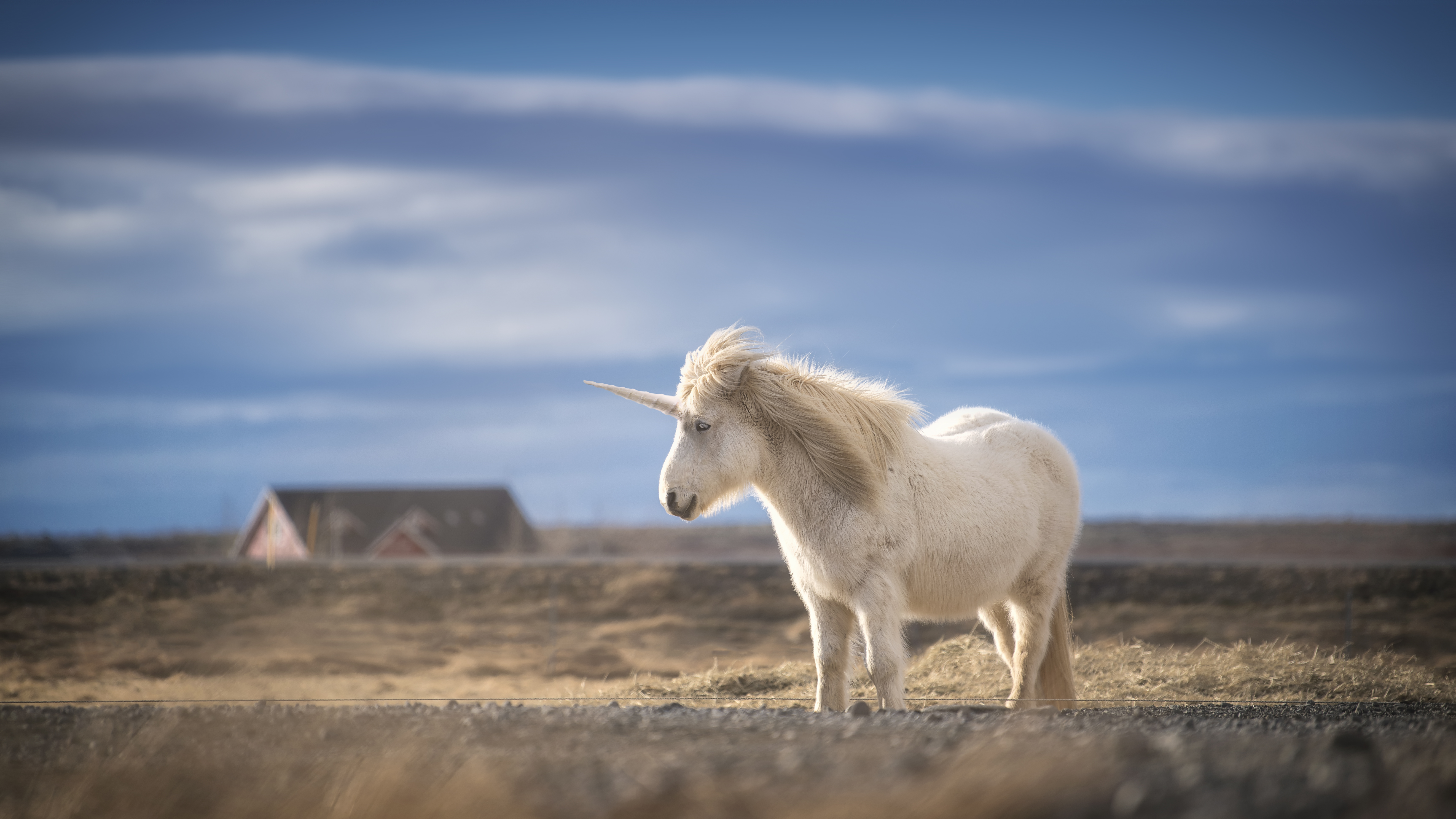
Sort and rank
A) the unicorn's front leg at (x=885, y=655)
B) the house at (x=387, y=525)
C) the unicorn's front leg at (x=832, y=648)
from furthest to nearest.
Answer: the house at (x=387, y=525)
the unicorn's front leg at (x=832, y=648)
the unicorn's front leg at (x=885, y=655)

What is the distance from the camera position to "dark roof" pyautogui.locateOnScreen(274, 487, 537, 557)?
4812cm

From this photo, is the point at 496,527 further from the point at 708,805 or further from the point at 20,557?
the point at 708,805

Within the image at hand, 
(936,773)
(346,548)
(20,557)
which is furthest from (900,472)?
(20,557)

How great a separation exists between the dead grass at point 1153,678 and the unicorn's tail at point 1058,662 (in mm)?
273

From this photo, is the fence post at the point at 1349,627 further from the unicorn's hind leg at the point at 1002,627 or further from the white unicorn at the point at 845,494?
the white unicorn at the point at 845,494

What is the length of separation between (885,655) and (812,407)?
1.68 meters

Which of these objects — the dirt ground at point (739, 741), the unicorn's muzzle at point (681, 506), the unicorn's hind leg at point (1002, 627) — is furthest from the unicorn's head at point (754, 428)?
the unicorn's hind leg at point (1002, 627)

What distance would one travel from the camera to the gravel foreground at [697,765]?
3400 mm

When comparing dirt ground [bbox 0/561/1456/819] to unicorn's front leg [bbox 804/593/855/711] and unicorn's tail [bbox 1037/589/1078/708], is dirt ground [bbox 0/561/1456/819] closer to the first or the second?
unicorn's tail [bbox 1037/589/1078/708]

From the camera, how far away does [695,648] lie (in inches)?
806

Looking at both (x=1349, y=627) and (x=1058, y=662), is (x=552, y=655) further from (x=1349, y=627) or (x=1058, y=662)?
(x=1349, y=627)

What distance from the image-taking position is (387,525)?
48750 mm

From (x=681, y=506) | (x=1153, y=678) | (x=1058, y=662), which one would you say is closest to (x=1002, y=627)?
(x=1058, y=662)

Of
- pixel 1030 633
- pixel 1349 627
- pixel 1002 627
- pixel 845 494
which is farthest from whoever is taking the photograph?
pixel 1349 627
